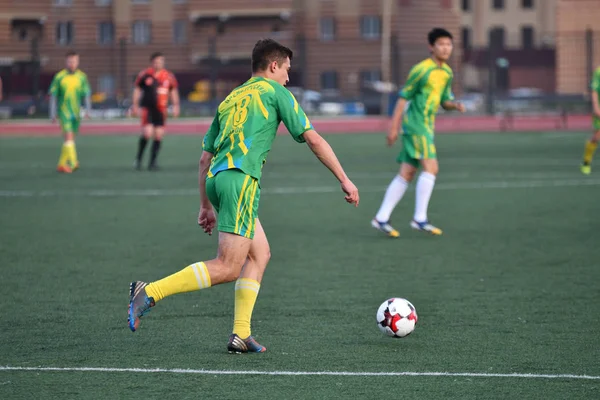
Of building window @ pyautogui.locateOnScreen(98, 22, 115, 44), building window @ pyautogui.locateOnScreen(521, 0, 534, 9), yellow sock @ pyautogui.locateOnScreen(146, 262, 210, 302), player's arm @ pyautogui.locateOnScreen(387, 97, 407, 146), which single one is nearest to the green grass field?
yellow sock @ pyautogui.locateOnScreen(146, 262, 210, 302)

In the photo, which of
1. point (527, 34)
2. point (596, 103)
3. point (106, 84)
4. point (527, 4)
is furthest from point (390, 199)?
point (527, 4)

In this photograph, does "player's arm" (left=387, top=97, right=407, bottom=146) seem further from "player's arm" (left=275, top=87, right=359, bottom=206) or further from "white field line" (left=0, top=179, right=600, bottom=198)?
"player's arm" (left=275, top=87, right=359, bottom=206)

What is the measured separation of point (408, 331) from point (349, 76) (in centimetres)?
6353

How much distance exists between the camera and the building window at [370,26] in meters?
71.9

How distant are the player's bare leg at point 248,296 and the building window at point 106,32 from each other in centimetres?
6623

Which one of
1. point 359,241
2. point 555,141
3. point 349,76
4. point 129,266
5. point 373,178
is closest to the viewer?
point 129,266

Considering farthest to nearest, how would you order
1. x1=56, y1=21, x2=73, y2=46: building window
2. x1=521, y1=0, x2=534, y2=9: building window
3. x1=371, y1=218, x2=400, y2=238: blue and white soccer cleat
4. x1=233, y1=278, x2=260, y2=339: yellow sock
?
x1=521, y1=0, x2=534, y2=9: building window → x1=56, y1=21, x2=73, y2=46: building window → x1=371, y1=218, x2=400, y2=238: blue and white soccer cleat → x1=233, y1=278, x2=260, y2=339: yellow sock

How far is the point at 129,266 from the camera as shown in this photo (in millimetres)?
11266

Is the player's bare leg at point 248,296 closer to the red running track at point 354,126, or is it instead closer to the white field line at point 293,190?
the white field line at point 293,190

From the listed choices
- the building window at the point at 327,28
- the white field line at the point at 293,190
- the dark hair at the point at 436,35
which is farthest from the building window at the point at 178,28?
Result: the dark hair at the point at 436,35

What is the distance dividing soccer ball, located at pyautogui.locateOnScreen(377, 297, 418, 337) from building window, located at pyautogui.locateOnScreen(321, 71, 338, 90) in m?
62.8

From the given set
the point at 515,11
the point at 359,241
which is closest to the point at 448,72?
the point at 359,241

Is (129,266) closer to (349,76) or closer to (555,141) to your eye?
(555,141)

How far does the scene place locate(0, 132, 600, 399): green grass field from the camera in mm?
6762
